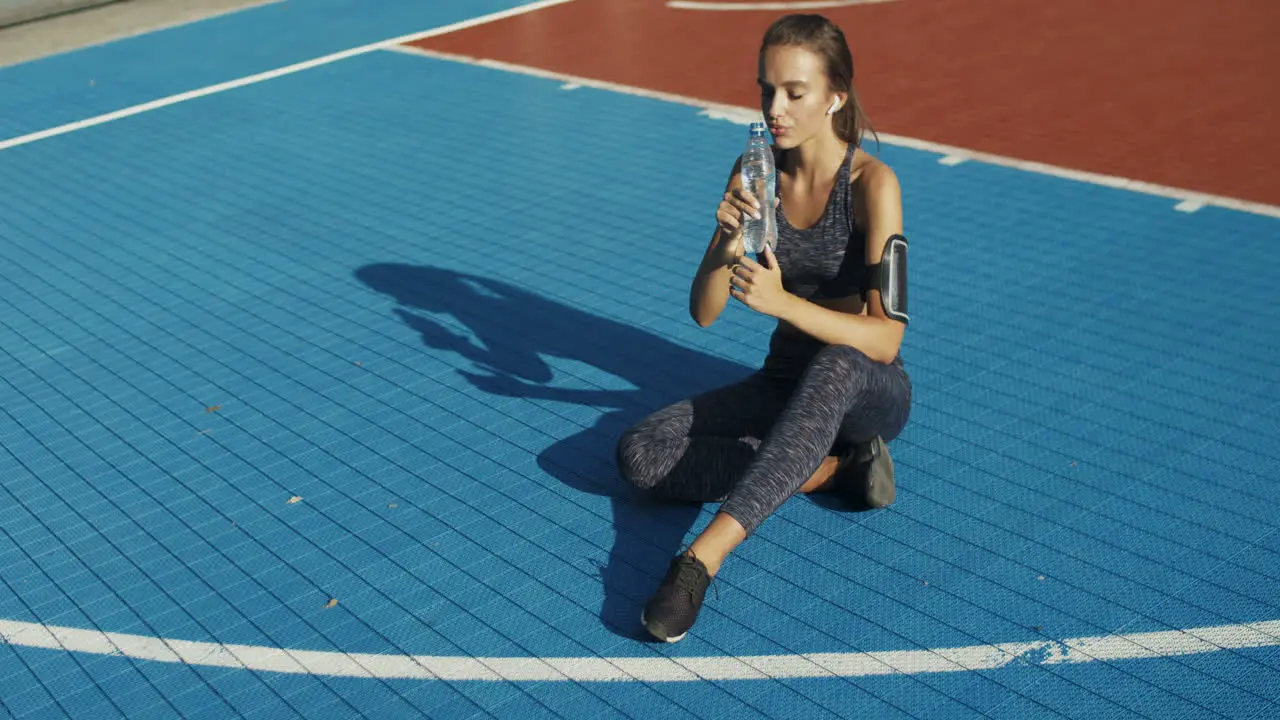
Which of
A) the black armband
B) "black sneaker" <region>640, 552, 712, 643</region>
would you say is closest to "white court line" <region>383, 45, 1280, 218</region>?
the black armband

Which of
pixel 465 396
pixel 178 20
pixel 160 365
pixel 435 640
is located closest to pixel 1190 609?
pixel 435 640

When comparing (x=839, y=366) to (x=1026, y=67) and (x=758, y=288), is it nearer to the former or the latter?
(x=758, y=288)

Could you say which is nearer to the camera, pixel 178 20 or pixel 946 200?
→ pixel 946 200

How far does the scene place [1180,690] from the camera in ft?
10.6

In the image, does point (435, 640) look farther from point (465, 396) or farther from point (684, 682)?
point (465, 396)

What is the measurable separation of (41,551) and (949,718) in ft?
8.97

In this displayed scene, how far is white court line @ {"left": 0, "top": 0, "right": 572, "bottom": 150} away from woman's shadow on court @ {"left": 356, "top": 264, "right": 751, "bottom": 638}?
3.76 m

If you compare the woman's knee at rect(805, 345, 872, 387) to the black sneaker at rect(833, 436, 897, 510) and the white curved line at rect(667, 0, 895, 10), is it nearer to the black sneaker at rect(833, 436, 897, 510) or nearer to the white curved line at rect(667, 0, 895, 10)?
the black sneaker at rect(833, 436, 897, 510)

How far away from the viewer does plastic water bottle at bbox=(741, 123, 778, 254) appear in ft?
11.9

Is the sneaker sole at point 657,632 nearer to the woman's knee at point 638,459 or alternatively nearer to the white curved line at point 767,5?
the woman's knee at point 638,459

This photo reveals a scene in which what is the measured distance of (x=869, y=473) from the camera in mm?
3873

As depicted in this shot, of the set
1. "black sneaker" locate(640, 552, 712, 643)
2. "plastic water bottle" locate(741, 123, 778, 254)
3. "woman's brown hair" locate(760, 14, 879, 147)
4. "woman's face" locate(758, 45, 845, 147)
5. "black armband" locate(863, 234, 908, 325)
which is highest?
"woman's brown hair" locate(760, 14, 879, 147)

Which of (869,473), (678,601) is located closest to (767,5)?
(869,473)

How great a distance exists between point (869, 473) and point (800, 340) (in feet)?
1.42
